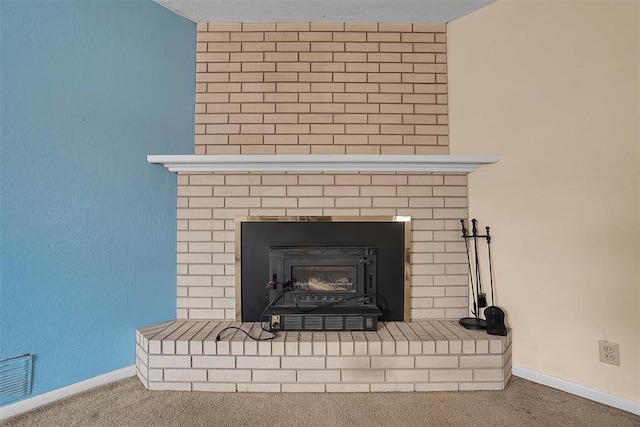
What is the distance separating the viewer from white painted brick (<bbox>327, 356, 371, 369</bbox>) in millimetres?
1499

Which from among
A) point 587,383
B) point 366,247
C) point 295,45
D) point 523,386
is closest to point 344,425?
point 366,247

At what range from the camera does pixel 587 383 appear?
1.46 metres

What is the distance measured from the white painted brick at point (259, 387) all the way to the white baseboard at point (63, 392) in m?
0.69

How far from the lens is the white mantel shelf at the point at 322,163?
160 cm

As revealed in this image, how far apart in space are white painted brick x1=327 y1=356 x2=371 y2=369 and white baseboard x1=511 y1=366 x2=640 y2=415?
3.01ft

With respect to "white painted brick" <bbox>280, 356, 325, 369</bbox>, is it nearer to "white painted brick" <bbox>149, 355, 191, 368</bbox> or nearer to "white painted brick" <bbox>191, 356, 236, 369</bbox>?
"white painted brick" <bbox>191, 356, 236, 369</bbox>

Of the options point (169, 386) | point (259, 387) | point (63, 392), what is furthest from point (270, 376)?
point (63, 392)

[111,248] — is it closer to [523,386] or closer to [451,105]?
[451,105]

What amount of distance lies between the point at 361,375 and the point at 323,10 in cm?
218

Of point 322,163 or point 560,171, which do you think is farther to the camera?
point 322,163

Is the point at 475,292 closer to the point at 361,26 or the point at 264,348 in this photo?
the point at 264,348

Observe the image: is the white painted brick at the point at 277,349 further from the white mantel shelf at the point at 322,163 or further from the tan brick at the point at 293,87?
the tan brick at the point at 293,87

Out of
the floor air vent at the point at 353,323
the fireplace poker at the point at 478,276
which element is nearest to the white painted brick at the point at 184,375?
the floor air vent at the point at 353,323

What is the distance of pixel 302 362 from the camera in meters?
1.50
